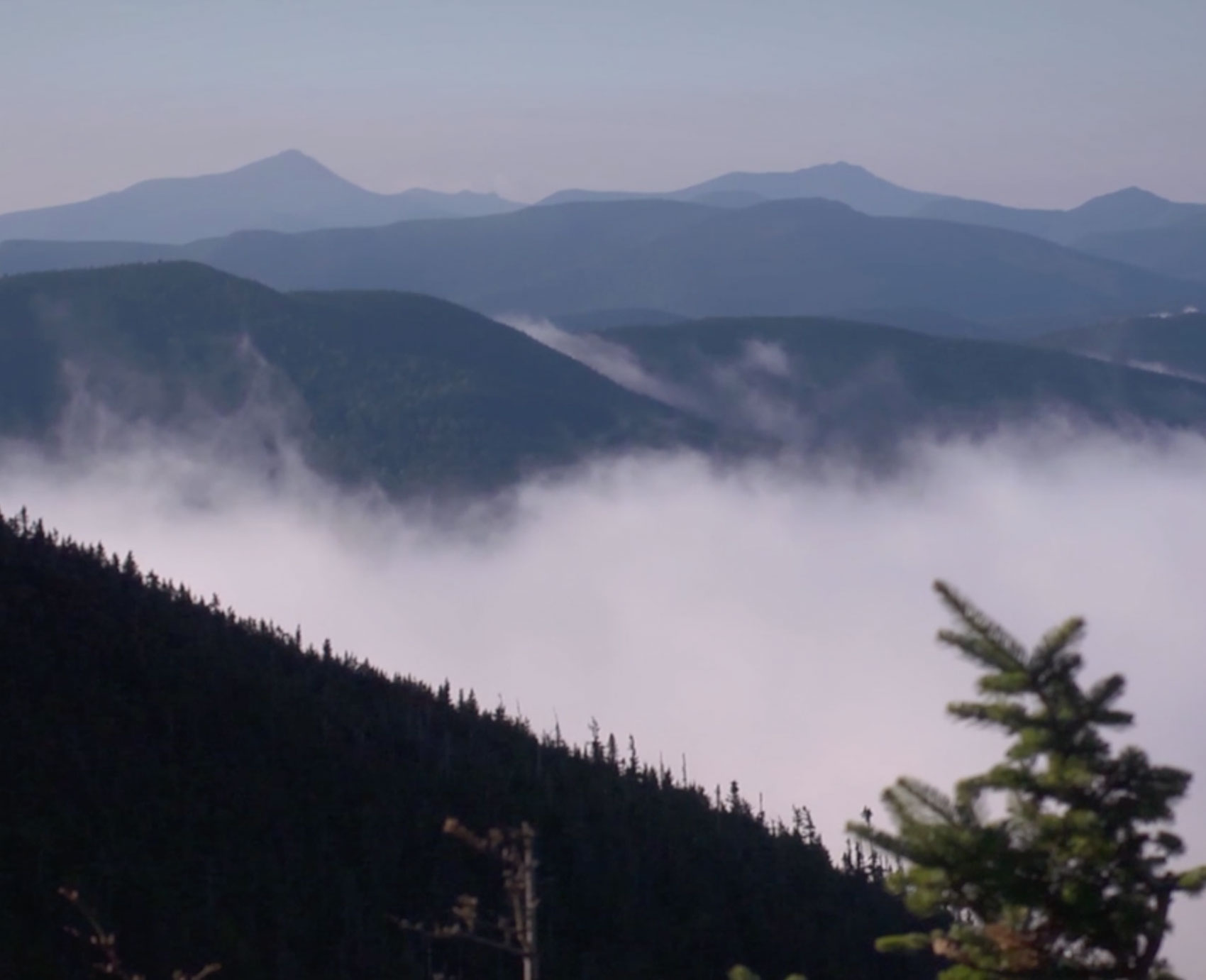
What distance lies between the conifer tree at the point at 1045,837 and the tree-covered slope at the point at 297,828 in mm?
29128

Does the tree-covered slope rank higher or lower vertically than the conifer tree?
higher

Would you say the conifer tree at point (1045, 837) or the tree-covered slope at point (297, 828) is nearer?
the conifer tree at point (1045, 837)

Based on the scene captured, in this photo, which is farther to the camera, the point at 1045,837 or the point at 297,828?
the point at 297,828

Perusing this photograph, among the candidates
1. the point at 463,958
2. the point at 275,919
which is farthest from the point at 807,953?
the point at 275,919

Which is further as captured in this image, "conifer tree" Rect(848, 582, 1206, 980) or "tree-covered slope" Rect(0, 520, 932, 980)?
"tree-covered slope" Rect(0, 520, 932, 980)

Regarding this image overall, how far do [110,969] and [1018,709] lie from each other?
5385 millimetres

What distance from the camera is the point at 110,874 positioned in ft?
141

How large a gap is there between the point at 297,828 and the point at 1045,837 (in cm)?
4640

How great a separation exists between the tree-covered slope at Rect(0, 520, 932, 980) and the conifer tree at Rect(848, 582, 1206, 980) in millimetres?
29128

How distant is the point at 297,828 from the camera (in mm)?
52969

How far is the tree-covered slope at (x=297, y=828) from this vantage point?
141ft

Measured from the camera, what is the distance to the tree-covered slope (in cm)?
4291

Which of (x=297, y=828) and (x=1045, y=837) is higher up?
(x=297, y=828)

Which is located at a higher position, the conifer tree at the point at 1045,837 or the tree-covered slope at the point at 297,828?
the tree-covered slope at the point at 297,828
